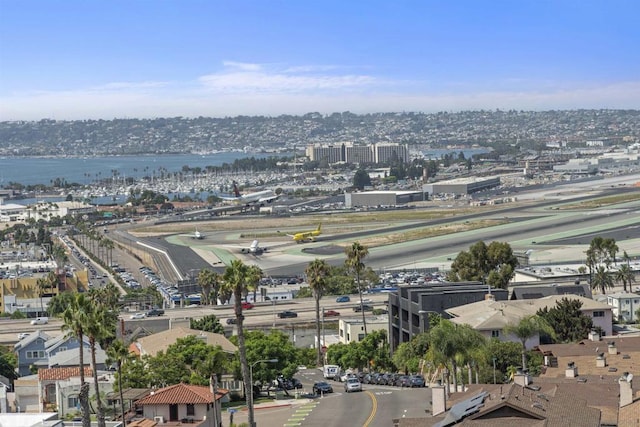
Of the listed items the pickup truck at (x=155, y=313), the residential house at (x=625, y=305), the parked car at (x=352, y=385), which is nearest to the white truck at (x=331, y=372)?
the parked car at (x=352, y=385)

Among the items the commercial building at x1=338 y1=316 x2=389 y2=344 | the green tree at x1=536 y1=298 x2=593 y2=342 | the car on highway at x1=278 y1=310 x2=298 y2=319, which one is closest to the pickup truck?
the car on highway at x1=278 y1=310 x2=298 y2=319

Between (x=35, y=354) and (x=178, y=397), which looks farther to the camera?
(x=35, y=354)

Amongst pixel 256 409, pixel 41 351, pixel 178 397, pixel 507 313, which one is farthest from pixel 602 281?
pixel 178 397

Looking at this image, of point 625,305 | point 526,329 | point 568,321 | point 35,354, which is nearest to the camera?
point 526,329

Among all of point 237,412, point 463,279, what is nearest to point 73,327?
point 237,412

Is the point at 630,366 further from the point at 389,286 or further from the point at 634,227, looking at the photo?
the point at 634,227

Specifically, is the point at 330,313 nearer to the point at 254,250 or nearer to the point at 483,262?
the point at 483,262

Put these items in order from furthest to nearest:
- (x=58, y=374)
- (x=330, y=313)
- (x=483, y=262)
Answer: (x=483, y=262) < (x=330, y=313) < (x=58, y=374)
